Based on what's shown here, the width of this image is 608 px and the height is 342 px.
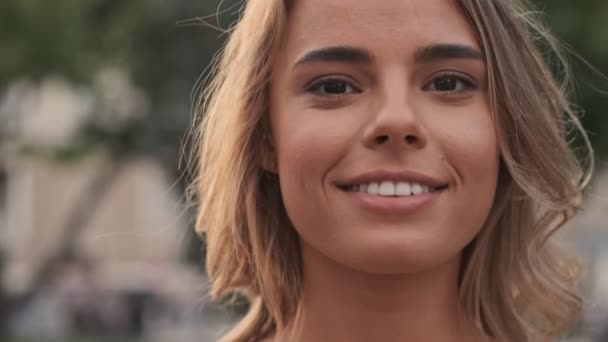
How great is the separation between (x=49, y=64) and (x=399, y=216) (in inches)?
448

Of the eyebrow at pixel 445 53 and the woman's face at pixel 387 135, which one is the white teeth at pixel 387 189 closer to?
the woman's face at pixel 387 135

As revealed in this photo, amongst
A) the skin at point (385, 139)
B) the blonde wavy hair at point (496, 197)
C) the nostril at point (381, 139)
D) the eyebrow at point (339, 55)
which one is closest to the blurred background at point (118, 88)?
the blonde wavy hair at point (496, 197)

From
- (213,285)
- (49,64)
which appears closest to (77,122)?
(49,64)

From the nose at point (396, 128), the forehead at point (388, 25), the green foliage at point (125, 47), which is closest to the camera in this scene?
the nose at point (396, 128)

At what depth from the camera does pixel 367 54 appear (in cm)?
318

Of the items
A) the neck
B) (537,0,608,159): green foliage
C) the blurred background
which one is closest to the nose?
the neck

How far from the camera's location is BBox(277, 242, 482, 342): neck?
330cm

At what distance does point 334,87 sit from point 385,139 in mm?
185

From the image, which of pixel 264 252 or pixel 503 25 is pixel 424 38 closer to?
pixel 503 25

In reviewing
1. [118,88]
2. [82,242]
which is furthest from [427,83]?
[82,242]

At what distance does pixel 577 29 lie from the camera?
12312 mm

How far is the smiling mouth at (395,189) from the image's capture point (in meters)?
3.11

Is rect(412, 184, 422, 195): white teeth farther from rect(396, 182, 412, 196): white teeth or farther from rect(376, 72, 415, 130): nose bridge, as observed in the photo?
rect(376, 72, 415, 130): nose bridge

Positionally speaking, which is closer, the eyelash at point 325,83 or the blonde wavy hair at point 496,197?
the eyelash at point 325,83
